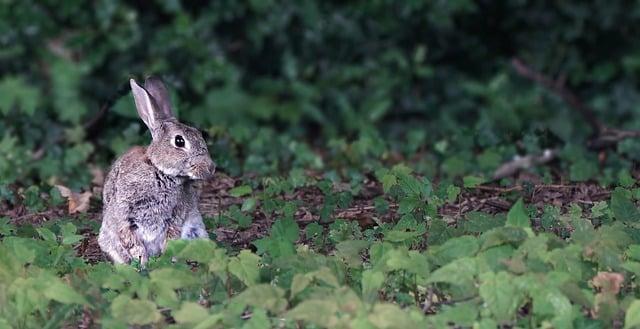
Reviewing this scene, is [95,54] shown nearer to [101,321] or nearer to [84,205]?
[84,205]

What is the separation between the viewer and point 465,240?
510cm

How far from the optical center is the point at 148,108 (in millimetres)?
6641

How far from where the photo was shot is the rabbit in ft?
20.6

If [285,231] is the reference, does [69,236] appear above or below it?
below

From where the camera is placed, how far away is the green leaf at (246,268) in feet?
16.4

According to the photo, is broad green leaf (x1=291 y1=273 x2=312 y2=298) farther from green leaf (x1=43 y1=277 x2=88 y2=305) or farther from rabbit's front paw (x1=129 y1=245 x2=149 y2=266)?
rabbit's front paw (x1=129 y1=245 x2=149 y2=266)

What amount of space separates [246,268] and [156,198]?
139 cm

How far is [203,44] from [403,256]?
20.1ft

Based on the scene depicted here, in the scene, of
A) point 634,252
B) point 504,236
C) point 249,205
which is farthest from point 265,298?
point 249,205

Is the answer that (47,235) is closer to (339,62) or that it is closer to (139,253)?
(139,253)

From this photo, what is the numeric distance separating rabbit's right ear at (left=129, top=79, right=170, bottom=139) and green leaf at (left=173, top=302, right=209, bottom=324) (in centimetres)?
204

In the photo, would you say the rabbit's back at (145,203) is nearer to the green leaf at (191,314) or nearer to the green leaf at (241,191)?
the green leaf at (241,191)

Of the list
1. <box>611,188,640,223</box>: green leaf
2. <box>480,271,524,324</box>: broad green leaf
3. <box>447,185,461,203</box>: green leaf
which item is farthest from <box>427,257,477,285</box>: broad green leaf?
<box>447,185,461,203</box>: green leaf

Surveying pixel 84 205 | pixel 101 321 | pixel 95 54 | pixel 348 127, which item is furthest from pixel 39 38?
pixel 101 321
